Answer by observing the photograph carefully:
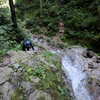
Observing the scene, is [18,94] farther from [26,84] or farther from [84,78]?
[84,78]

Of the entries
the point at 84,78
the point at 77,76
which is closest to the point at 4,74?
the point at 77,76

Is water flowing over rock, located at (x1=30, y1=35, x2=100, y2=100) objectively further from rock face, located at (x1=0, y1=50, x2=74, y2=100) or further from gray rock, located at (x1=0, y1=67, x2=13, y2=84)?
gray rock, located at (x1=0, y1=67, x2=13, y2=84)

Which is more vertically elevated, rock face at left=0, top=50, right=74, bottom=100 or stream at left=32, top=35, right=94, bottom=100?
rock face at left=0, top=50, right=74, bottom=100

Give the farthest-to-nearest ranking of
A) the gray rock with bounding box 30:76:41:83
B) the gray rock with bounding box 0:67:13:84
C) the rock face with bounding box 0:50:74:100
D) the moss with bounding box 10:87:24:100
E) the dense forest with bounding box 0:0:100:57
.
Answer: the dense forest with bounding box 0:0:100:57
the gray rock with bounding box 30:76:41:83
the gray rock with bounding box 0:67:13:84
the rock face with bounding box 0:50:74:100
the moss with bounding box 10:87:24:100

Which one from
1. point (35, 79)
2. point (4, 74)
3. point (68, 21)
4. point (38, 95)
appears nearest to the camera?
point (38, 95)

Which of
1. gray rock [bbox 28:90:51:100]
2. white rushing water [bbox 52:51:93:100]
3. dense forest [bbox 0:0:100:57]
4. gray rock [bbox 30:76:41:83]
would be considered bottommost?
white rushing water [bbox 52:51:93:100]

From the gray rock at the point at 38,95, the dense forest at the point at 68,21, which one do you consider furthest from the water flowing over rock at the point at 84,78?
the dense forest at the point at 68,21

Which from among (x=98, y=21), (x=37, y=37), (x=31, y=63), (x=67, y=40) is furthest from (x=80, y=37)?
(x=31, y=63)

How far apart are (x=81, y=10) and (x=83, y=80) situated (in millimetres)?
13716

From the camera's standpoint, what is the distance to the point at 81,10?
1372 centimetres

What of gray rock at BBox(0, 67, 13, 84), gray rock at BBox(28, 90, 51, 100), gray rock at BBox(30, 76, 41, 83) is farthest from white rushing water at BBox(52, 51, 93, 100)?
gray rock at BBox(0, 67, 13, 84)

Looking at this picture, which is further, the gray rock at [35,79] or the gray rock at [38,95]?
the gray rock at [35,79]

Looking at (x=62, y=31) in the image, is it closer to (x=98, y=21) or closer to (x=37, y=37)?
(x=37, y=37)

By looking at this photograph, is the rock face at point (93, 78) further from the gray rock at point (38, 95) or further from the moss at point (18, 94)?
the moss at point (18, 94)
